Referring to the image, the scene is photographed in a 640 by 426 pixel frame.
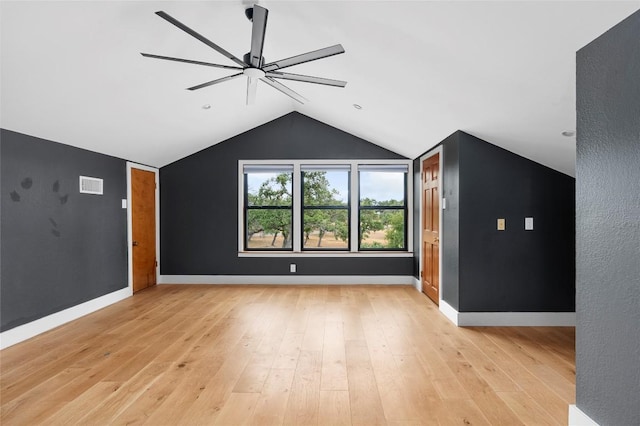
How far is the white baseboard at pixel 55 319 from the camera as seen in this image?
3.44 meters

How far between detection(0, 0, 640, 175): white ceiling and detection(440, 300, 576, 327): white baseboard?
1.61 m

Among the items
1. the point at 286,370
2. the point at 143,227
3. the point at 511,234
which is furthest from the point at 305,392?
the point at 143,227

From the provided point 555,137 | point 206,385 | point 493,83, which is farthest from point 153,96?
point 555,137

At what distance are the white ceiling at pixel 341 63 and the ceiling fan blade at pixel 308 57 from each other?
340mm

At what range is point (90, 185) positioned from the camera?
183 inches

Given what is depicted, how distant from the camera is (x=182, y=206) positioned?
630cm

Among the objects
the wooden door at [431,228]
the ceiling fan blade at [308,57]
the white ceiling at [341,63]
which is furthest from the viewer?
the wooden door at [431,228]

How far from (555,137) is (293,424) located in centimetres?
330

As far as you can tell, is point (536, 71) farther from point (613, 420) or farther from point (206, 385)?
point (206, 385)

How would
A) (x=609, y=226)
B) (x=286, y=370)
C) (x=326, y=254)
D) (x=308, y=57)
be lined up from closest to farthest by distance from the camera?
(x=609, y=226)
(x=308, y=57)
(x=286, y=370)
(x=326, y=254)

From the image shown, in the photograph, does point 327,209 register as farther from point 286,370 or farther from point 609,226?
point 609,226

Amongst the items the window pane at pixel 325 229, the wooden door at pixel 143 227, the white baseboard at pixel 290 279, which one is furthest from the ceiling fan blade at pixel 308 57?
the white baseboard at pixel 290 279

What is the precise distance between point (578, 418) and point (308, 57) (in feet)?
9.47

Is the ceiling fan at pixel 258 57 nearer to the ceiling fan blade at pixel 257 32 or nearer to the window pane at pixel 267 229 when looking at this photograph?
the ceiling fan blade at pixel 257 32
